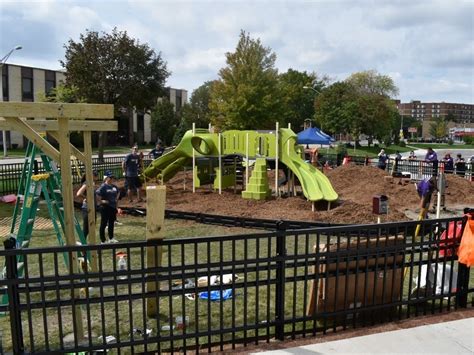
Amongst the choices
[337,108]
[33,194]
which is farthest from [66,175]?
[337,108]

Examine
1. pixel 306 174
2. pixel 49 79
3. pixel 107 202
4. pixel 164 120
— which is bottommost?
pixel 107 202

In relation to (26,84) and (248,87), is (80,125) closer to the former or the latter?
(248,87)

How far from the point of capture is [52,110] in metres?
4.48

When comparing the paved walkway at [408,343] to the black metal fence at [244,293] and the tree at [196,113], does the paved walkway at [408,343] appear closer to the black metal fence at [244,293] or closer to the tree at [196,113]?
the black metal fence at [244,293]

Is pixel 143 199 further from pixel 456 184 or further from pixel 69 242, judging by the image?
pixel 456 184

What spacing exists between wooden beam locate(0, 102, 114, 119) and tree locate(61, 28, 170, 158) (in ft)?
80.6

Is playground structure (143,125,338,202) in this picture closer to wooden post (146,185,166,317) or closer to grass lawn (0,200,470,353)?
grass lawn (0,200,470,353)

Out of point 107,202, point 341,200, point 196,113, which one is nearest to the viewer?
point 107,202

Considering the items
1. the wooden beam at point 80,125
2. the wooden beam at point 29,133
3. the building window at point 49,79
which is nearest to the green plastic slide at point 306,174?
the wooden beam at point 80,125

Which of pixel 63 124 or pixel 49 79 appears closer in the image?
pixel 63 124

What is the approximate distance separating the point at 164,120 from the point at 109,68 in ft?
107

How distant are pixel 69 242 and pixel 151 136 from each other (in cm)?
6670

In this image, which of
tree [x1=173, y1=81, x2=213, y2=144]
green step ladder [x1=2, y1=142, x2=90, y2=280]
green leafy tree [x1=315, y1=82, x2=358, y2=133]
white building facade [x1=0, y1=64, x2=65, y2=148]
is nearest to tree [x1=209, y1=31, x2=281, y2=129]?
tree [x1=173, y1=81, x2=213, y2=144]

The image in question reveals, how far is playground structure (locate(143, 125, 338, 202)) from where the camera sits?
14.2 meters
